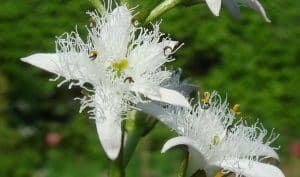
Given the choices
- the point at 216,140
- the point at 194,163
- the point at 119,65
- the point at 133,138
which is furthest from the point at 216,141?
the point at 119,65

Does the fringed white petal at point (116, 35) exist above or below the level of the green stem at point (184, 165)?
above

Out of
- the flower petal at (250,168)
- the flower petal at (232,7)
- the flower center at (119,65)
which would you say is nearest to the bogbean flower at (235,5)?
the flower petal at (232,7)

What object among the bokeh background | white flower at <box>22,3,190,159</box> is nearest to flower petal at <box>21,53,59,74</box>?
white flower at <box>22,3,190,159</box>

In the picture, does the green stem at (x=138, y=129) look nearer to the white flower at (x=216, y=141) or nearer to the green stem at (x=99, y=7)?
the white flower at (x=216, y=141)

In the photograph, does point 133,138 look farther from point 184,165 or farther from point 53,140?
point 53,140

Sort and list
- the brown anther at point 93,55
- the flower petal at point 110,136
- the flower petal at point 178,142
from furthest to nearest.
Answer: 1. the brown anther at point 93,55
2. the flower petal at point 178,142
3. the flower petal at point 110,136

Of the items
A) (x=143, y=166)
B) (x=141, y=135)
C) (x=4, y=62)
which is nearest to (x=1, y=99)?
(x=4, y=62)

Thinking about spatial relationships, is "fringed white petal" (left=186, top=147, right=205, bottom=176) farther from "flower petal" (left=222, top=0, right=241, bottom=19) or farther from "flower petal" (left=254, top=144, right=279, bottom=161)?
"flower petal" (left=222, top=0, right=241, bottom=19)

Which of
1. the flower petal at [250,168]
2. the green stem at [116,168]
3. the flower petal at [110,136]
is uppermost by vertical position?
the flower petal at [110,136]
